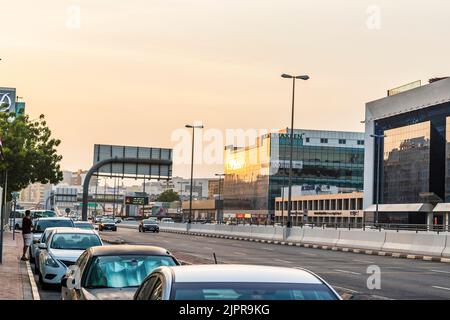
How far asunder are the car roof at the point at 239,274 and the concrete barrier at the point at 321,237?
134ft

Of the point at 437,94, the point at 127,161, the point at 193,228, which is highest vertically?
the point at 437,94

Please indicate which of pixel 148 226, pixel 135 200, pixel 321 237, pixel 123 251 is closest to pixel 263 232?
pixel 321 237

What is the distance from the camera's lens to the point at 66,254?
1825 centimetres

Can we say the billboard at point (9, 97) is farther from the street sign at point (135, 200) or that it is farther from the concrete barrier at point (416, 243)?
the street sign at point (135, 200)

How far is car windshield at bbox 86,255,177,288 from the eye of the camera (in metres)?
9.98

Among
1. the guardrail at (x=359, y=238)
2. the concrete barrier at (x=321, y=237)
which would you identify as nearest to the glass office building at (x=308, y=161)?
the guardrail at (x=359, y=238)

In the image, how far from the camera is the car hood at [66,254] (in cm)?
1806

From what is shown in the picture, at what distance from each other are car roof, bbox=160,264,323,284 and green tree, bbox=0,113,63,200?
32155mm

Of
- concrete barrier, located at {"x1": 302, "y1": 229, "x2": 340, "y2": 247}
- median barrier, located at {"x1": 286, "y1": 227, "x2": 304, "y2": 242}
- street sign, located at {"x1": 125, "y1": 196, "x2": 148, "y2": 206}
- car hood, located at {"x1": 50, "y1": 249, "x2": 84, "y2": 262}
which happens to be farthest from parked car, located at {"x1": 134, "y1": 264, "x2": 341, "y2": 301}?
street sign, located at {"x1": 125, "y1": 196, "x2": 148, "y2": 206}
